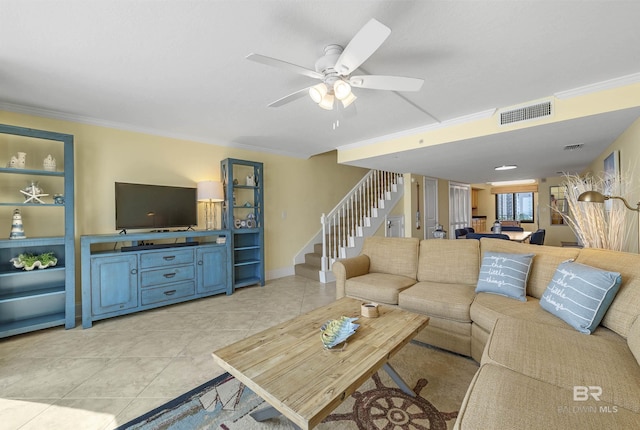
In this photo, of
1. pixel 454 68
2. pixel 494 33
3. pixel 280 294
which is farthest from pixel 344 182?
pixel 494 33

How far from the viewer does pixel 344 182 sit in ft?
20.7

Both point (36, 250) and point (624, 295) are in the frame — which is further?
point (36, 250)

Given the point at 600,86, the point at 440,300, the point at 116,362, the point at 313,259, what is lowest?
the point at 116,362

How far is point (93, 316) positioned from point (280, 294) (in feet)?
6.93

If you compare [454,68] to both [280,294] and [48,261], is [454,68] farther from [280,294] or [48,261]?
[48,261]

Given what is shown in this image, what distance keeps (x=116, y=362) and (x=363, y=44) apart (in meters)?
2.88

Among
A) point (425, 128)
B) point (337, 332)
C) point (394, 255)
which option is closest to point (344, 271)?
point (394, 255)

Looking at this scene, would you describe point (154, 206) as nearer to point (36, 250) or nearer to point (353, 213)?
point (36, 250)

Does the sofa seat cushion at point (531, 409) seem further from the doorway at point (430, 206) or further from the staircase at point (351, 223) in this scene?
the doorway at point (430, 206)

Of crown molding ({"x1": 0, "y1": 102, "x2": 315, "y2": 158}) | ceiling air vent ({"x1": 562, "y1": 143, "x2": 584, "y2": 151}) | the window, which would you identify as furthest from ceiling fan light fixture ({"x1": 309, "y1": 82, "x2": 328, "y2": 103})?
the window

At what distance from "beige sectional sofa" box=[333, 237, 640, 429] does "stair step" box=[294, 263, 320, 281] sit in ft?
5.66

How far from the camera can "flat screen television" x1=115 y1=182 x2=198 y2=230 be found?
327 centimetres

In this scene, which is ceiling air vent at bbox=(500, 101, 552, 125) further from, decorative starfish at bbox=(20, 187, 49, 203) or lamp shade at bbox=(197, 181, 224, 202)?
decorative starfish at bbox=(20, 187, 49, 203)

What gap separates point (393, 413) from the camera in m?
1.54
